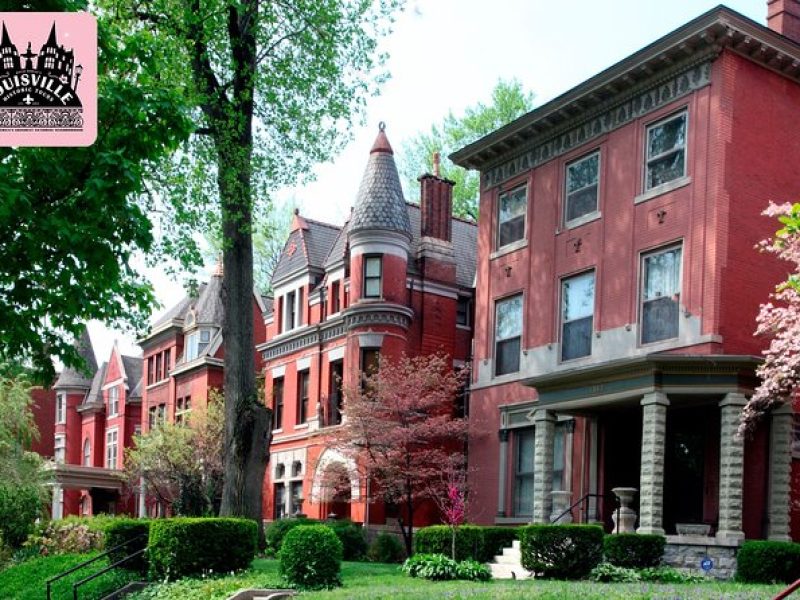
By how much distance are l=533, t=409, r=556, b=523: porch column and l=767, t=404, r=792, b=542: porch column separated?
496cm

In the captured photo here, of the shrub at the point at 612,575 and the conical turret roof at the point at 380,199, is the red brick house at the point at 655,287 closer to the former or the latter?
the shrub at the point at 612,575

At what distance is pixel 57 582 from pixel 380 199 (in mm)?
16132

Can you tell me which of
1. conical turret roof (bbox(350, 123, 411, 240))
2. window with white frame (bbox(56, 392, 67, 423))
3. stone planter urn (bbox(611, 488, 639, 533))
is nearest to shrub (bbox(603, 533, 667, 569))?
stone planter urn (bbox(611, 488, 639, 533))

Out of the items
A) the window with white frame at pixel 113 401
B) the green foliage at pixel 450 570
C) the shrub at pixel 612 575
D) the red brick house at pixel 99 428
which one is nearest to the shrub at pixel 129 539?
the green foliage at pixel 450 570

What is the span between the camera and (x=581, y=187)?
2784 centimetres

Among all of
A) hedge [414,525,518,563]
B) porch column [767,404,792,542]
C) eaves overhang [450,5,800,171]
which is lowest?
hedge [414,525,518,563]

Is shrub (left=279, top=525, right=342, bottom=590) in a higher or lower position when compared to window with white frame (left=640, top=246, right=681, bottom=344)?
lower

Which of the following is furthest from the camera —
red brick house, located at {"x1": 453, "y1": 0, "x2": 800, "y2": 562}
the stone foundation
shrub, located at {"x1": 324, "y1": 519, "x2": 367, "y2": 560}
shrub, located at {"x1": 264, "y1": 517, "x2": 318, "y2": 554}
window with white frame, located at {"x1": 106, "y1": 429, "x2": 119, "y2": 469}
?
window with white frame, located at {"x1": 106, "y1": 429, "x2": 119, "y2": 469}

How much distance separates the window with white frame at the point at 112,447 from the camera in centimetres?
5888

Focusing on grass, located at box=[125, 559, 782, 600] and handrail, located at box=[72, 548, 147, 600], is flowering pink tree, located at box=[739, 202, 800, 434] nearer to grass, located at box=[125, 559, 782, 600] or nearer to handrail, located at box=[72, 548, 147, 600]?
grass, located at box=[125, 559, 782, 600]

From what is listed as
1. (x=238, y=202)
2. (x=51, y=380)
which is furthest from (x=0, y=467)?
(x=51, y=380)

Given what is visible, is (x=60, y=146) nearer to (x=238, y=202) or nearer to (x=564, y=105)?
(x=238, y=202)

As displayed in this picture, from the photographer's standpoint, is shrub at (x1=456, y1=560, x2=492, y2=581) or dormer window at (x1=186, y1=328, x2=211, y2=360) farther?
dormer window at (x1=186, y1=328, x2=211, y2=360)

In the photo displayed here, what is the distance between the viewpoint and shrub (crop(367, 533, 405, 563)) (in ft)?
99.3
